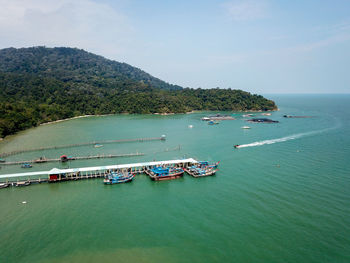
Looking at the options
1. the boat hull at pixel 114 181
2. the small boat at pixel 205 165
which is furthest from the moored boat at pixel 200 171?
the boat hull at pixel 114 181

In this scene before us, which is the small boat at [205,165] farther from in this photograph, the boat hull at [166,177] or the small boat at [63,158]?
the small boat at [63,158]

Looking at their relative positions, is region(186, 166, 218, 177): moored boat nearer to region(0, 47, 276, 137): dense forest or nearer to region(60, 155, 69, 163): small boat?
region(60, 155, 69, 163): small boat

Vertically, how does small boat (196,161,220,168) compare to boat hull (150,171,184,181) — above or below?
above

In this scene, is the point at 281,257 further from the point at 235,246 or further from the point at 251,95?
the point at 251,95

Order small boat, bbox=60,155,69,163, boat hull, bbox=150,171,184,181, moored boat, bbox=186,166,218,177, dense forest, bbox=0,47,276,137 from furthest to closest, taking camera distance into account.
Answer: dense forest, bbox=0,47,276,137, small boat, bbox=60,155,69,163, moored boat, bbox=186,166,218,177, boat hull, bbox=150,171,184,181

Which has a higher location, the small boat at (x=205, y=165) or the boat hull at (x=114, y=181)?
the small boat at (x=205, y=165)

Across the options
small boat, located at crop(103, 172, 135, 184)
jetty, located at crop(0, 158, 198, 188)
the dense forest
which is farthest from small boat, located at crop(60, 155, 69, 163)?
the dense forest

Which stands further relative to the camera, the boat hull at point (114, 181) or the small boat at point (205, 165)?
the small boat at point (205, 165)
